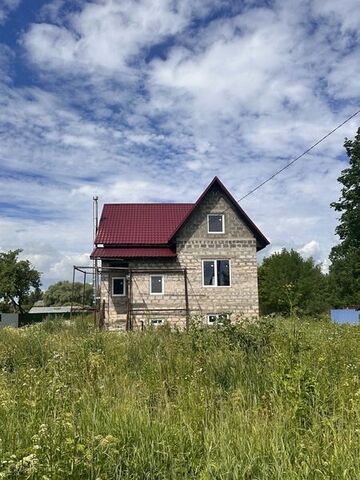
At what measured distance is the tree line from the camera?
37.4 m

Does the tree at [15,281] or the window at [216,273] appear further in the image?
the tree at [15,281]

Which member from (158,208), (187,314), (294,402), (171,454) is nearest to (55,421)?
(171,454)

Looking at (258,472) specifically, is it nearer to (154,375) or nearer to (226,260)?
(154,375)

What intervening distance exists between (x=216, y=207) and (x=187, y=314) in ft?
19.4

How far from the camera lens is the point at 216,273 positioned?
25.5 metres

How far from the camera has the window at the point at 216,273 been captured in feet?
83.3

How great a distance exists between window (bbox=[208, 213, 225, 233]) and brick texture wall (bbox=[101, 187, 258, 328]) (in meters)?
0.22

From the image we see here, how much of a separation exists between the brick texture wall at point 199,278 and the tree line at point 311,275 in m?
2.32

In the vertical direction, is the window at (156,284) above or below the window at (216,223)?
below

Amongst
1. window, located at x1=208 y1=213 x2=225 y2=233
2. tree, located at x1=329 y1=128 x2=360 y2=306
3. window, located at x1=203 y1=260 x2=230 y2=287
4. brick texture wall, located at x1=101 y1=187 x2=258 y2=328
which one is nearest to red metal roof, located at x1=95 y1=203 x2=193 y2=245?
brick texture wall, located at x1=101 y1=187 x2=258 y2=328

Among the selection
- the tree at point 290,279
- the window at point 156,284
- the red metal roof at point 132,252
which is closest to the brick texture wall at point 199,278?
the window at point 156,284

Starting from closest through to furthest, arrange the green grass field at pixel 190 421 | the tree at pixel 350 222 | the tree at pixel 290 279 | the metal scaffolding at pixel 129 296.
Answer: the green grass field at pixel 190 421 → the metal scaffolding at pixel 129 296 → the tree at pixel 350 222 → the tree at pixel 290 279

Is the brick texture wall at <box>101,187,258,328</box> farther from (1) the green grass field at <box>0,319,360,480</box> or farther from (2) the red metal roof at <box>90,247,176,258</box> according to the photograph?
(1) the green grass field at <box>0,319,360,480</box>

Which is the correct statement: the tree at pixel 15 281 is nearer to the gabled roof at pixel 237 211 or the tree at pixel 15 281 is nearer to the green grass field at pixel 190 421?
the gabled roof at pixel 237 211
